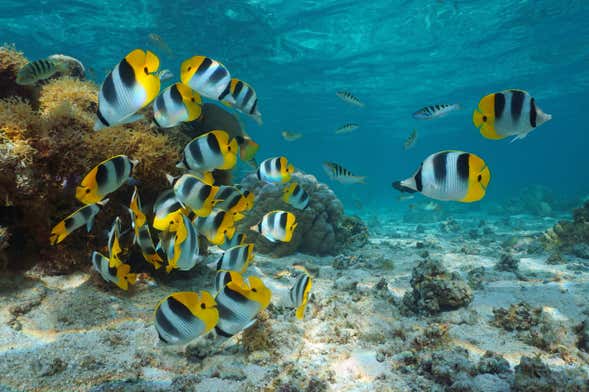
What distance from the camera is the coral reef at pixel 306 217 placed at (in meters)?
9.14

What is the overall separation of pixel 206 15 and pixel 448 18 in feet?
48.9

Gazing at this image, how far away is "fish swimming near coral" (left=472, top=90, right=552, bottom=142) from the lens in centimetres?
277

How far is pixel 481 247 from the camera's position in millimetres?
11492

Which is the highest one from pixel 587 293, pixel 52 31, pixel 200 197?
pixel 52 31

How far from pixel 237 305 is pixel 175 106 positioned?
2.00m

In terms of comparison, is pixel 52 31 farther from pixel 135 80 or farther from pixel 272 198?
pixel 135 80

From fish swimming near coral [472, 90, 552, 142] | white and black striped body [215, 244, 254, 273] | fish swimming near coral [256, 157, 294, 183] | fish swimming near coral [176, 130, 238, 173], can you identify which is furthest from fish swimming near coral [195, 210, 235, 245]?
fish swimming near coral [472, 90, 552, 142]

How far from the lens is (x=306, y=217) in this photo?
9.42 m

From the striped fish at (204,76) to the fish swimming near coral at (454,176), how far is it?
83.9 inches

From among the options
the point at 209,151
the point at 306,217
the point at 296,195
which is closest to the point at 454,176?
the point at 209,151

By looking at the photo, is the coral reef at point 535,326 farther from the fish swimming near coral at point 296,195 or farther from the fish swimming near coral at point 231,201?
the fish swimming near coral at point 231,201

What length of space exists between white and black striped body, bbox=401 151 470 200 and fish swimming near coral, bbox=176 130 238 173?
6.31 ft

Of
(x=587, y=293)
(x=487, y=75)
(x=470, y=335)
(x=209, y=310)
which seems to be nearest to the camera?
(x=209, y=310)

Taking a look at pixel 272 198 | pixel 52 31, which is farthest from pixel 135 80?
pixel 52 31
